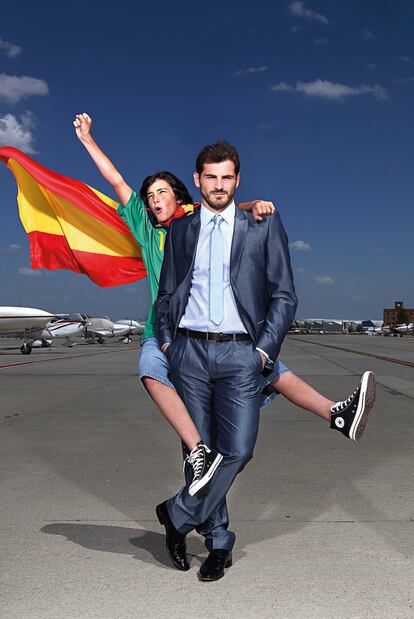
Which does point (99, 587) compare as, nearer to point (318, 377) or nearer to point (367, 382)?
point (367, 382)

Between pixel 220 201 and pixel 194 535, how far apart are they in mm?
2014

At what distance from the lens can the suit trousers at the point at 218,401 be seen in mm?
3168

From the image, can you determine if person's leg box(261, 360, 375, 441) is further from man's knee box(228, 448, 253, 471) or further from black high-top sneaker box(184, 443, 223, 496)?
black high-top sneaker box(184, 443, 223, 496)

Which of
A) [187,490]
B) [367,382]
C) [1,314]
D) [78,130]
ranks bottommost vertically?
[1,314]

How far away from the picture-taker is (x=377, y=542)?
12.8 feet

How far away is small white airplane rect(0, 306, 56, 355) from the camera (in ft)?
103

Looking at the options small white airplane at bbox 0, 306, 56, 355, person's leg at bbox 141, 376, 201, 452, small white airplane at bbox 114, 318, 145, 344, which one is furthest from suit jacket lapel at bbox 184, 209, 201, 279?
small white airplane at bbox 114, 318, 145, 344

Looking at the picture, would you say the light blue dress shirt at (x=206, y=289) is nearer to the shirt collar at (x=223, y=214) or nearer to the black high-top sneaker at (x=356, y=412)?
the shirt collar at (x=223, y=214)

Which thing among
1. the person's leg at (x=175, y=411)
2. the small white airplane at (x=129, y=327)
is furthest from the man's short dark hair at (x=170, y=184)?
the small white airplane at (x=129, y=327)

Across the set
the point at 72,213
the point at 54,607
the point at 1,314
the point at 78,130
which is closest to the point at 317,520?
the point at 54,607

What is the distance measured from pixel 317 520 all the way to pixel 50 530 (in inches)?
64.6

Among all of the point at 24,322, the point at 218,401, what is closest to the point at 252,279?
the point at 218,401

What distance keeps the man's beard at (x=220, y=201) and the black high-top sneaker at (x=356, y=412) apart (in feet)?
3.44

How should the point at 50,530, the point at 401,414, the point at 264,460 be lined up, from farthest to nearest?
1. the point at 401,414
2. the point at 264,460
3. the point at 50,530
